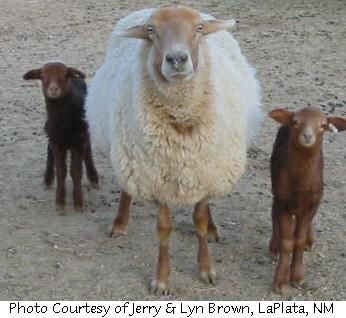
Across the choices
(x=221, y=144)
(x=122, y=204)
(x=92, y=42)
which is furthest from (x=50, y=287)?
(x=92, y=42)

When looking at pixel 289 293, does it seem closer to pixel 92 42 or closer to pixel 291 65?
pixel 291 65

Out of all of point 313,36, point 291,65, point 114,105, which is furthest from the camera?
point 313,36

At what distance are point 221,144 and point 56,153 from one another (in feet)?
5.47

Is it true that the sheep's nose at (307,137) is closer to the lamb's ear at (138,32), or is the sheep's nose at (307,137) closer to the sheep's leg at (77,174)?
the lamb's ear at (138,32)

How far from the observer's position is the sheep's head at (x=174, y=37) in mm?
4210

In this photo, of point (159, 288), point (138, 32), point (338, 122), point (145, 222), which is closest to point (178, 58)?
point (138, 32)

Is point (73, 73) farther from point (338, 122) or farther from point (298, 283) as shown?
point (298, 283)

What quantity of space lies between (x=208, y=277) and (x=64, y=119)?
1.74 meters

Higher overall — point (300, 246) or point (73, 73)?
point (73, 73)

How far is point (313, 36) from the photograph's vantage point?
1073cm

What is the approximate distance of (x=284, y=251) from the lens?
476 centimetres

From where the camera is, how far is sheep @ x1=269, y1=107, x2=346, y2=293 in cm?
446

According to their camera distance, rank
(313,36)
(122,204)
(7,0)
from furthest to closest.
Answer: (7,0), (313,36), (122,204)

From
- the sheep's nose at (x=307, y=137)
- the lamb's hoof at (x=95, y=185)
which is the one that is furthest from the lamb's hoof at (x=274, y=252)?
the lamb's hoof at (x=95, y=185)
